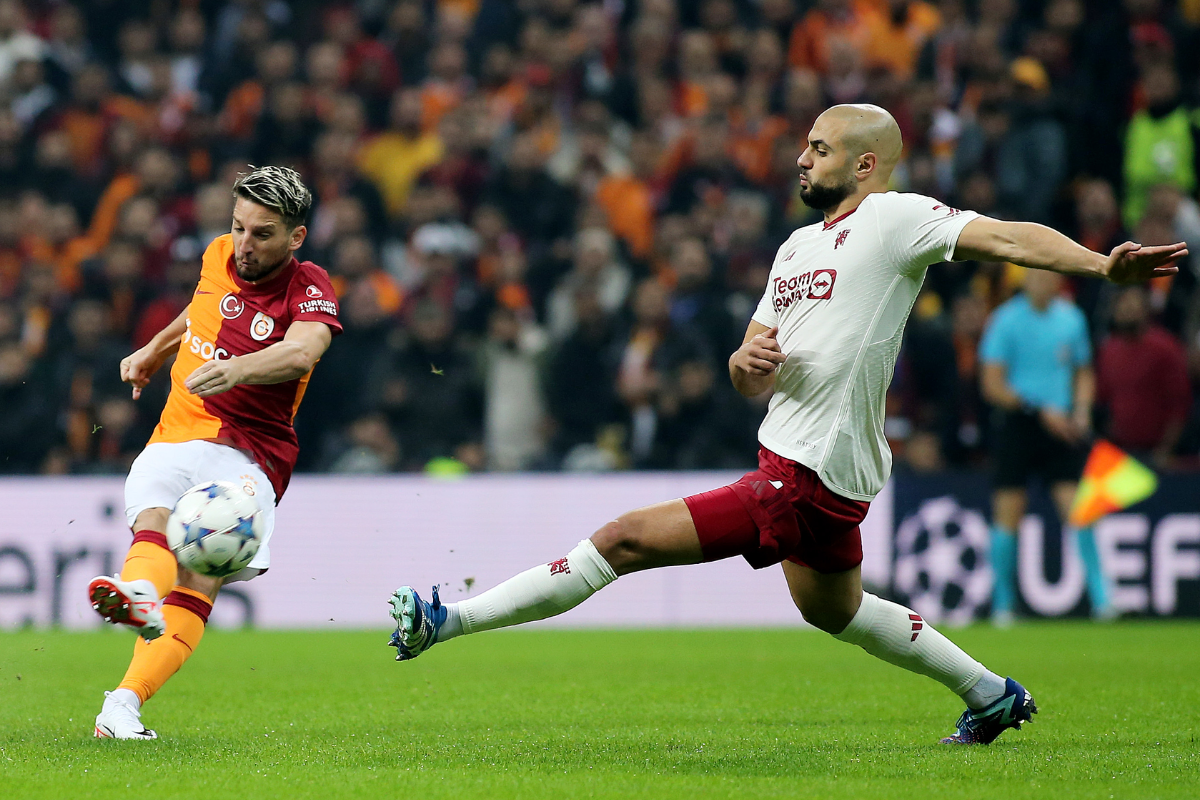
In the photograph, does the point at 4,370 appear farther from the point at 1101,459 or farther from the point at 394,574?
the point at 1101,459

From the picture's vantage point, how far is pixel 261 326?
5.85 meters

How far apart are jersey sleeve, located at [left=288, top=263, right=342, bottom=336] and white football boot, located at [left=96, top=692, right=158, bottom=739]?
5.24 feet

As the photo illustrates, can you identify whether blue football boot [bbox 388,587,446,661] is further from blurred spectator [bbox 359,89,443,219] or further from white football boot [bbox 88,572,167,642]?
blurred spectator [bbox 359,89,443,219]

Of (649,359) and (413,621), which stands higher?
(649,359)

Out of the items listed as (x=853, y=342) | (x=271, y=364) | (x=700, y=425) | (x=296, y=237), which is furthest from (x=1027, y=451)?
(x=271, y=364)

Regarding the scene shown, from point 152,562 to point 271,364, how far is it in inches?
33.8

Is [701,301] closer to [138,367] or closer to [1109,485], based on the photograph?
[1109,485]

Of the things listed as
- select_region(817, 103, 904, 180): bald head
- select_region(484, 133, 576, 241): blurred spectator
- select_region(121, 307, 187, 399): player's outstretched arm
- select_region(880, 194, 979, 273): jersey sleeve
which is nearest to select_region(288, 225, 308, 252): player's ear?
select_region(121, 307, 187, 399): player's outstretched arm

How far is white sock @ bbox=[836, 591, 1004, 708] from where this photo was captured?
5.70 meters

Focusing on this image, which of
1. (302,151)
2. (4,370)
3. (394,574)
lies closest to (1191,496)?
(394,574)

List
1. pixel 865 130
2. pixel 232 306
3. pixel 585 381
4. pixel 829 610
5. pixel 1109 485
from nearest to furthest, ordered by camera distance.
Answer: pixel 865 130, pixel 829 610, pixel 232 306, pixel 1109 485, pixel 585 381

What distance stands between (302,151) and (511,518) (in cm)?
520

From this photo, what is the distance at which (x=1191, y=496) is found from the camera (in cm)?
1132

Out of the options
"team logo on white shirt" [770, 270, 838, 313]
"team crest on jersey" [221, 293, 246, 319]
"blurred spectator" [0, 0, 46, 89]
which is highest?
"blurred spectator" [0, 0, 46, 89]
